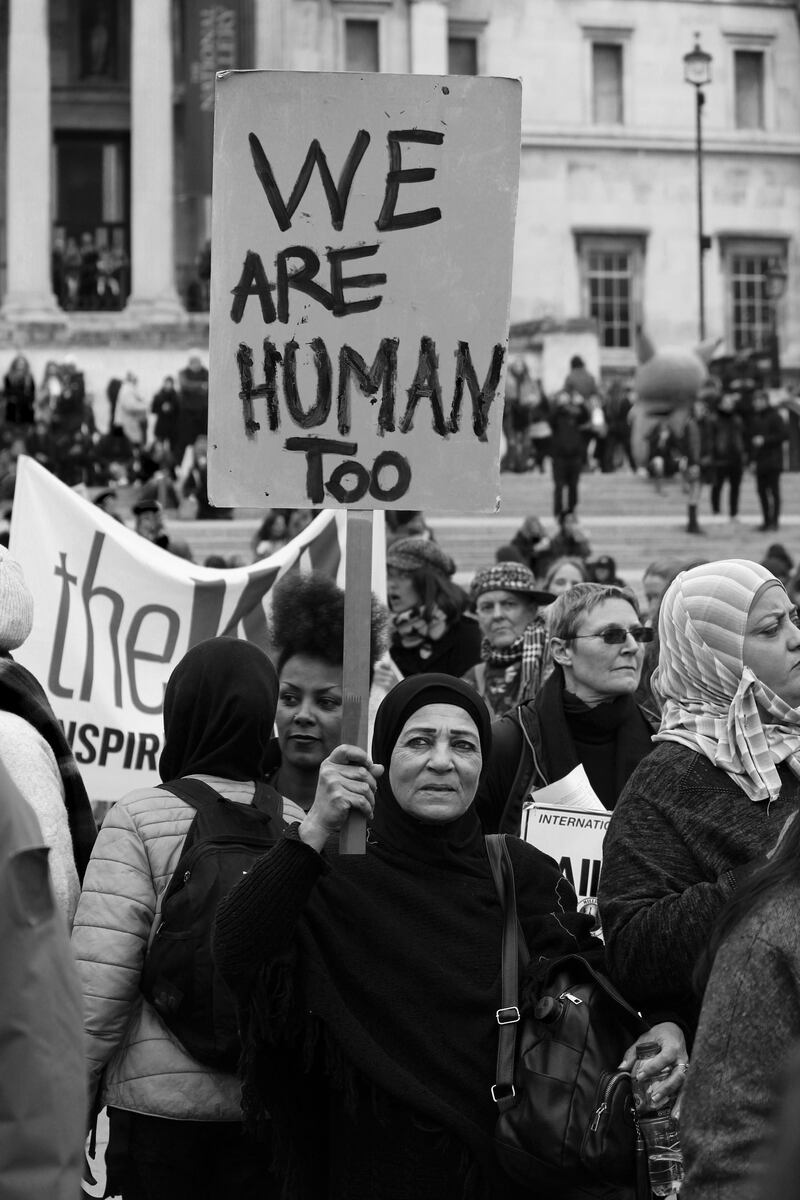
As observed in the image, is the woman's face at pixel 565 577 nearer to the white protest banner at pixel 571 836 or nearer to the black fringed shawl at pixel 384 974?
the white protest banner at pixel 571 836

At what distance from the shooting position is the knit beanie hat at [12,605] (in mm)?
3830

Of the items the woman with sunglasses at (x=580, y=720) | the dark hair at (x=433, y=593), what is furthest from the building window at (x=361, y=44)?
the woman with sunglasses at (x=580, y=720)

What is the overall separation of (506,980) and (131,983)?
27.3 inches

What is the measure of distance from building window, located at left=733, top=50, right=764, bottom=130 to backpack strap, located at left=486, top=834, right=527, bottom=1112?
41.8 metres

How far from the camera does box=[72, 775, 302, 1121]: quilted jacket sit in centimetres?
354

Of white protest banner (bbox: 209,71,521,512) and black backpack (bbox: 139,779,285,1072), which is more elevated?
white protest banner (bbox: 209,71,521,512)

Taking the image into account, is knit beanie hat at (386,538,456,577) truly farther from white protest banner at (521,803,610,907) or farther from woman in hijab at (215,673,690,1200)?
woman in hijab at (215,673,690,1200)

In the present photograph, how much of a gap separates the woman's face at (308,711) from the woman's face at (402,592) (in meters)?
2.99

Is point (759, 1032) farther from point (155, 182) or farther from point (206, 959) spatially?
point (155, 182)

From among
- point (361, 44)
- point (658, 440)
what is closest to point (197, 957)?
point (658, 440)

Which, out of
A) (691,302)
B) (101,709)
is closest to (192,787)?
(101,709)

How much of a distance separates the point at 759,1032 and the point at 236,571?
430 cm

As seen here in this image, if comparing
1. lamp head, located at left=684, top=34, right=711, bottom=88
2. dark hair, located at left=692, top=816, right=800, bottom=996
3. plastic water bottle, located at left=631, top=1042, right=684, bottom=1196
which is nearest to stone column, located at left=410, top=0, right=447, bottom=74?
lamp head, located at left=684, top=34, right=711, bottom=88

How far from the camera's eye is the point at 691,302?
139 feet
